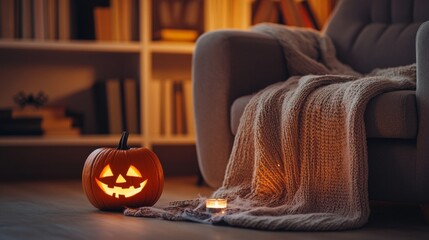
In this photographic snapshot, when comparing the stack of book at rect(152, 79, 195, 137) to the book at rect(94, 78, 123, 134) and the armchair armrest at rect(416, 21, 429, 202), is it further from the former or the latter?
the armchair armrest at rect(416, 21, 429, 202)

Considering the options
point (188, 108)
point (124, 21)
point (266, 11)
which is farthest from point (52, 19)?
point (266, 11)

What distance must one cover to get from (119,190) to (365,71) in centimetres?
104

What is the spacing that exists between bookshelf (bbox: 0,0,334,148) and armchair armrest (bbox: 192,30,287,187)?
812 mm

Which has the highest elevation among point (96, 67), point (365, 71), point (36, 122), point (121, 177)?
point (365, 71)

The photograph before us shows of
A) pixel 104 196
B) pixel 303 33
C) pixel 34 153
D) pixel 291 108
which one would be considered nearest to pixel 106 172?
pixel 104 196

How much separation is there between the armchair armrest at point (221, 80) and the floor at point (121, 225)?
8.3 inches

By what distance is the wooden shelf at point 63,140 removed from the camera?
3.13 metres

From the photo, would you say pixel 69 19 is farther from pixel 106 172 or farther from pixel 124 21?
pixel 106 172

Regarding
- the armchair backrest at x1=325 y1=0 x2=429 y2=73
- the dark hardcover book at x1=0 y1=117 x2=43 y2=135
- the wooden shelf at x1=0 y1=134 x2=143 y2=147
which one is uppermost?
the armchair backrest at x1=325 y1=0 x2=429 y2=73

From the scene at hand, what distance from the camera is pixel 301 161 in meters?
2.01

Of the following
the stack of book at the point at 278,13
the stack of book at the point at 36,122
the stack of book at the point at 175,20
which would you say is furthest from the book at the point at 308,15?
the stack of book at the point at 36,122

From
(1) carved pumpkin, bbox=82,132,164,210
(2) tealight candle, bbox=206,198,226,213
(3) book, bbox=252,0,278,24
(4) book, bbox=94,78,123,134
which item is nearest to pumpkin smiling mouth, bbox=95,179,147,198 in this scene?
(1) carved pumpkin, bbox=82,132,164,210

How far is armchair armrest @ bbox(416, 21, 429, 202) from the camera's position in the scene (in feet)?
6.11

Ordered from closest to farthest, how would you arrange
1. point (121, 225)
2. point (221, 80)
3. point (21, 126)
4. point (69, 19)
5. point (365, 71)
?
1. point (121, 225)
2. point (221, 80)
3. point (365, 71)
4. point (21, 126)
5. point (69, 19)
